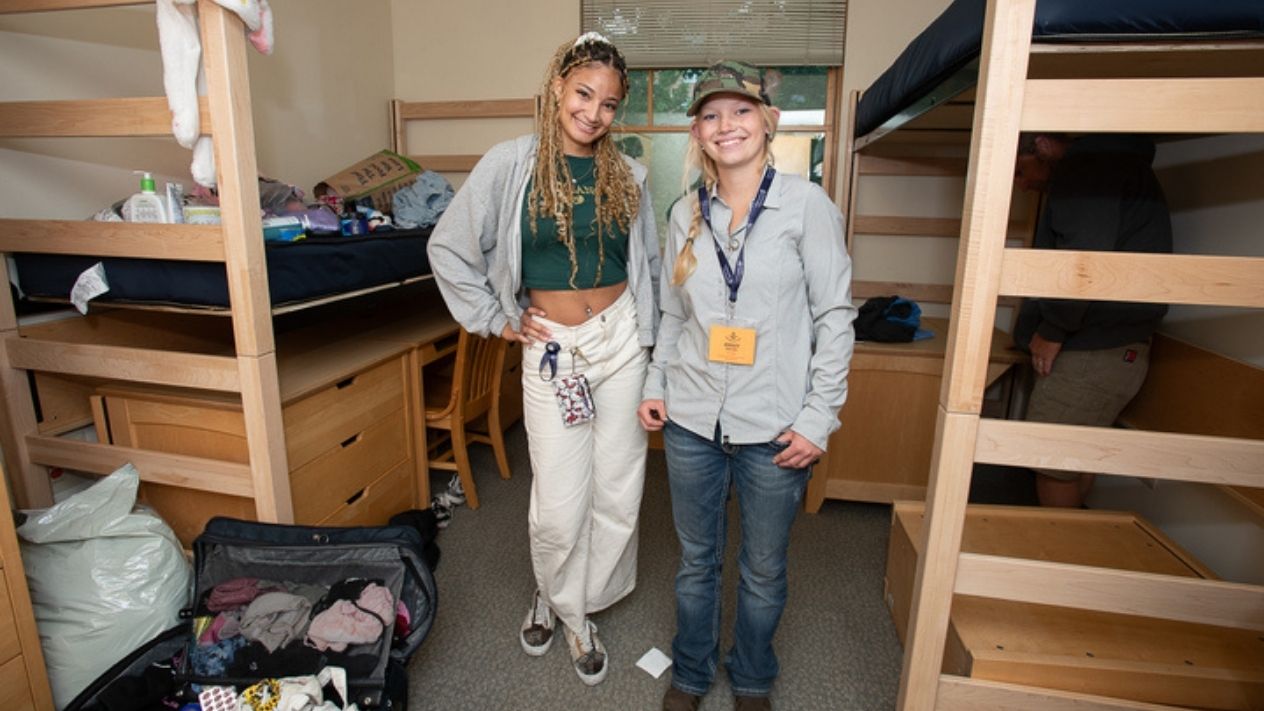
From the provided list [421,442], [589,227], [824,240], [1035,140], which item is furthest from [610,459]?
[1035,140]

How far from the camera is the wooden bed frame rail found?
1090mm

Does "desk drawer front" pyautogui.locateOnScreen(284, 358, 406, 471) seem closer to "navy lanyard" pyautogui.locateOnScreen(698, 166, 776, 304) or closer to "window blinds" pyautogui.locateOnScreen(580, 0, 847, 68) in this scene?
"navy lanyard" pyautogui.locateOnScreen(698, 166, 776, 304)

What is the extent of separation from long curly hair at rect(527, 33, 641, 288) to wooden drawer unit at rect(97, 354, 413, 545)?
36.5 inches

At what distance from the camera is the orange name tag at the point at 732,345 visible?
1358 mm

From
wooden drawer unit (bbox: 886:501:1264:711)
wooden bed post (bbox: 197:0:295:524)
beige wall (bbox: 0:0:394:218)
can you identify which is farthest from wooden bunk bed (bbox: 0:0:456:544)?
wooden drawer unit (bbox: 886:501:1264:711)

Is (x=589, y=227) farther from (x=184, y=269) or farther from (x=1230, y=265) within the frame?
(x=1230, y=265)

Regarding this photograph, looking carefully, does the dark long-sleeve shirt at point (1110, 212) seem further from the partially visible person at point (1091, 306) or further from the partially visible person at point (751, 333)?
the partially visible person at point (751, 333)

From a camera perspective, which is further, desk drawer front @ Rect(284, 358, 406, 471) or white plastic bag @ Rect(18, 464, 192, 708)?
desk drawer front @ Rect(284, 358, 406, 471)

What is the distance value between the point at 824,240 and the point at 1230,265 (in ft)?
2.16

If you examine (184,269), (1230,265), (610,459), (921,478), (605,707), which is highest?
(1230,265)

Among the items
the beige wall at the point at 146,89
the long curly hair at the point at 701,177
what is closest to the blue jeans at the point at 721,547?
the long curly hair at the point at 701,177

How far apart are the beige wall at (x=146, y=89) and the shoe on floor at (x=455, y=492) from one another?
4.98 feet

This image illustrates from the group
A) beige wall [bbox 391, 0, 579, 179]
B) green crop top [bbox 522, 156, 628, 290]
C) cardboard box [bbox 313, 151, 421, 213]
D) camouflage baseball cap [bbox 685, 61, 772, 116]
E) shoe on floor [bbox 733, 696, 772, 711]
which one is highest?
beige wall [bbox 391, 0, 579, 179]

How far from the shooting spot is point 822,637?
1.96 meters
